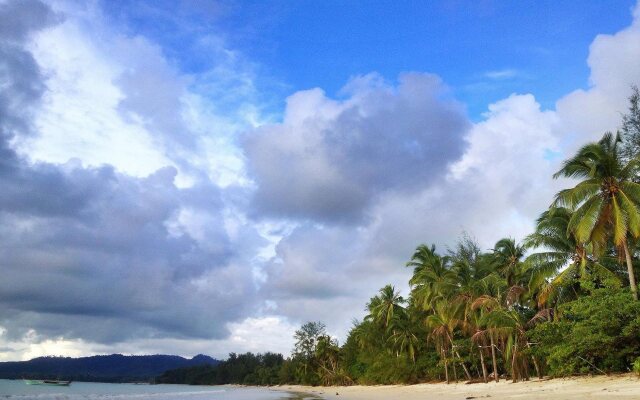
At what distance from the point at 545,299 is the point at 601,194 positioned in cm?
892

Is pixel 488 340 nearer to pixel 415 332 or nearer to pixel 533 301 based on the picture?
pixel 533 301

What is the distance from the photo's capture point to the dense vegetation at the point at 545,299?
21.7 meters

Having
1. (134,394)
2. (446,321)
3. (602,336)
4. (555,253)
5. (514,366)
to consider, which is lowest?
(134,394)

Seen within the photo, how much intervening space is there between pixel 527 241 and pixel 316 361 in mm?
63860

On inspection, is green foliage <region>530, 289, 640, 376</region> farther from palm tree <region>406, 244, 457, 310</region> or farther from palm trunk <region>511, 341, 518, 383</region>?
palm tree <region>406, 244, 457, 310</region>

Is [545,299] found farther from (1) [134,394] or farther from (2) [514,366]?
(1) [134,394]

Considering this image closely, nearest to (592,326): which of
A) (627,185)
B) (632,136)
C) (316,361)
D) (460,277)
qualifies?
(627,185)

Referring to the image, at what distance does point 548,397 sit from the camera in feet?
61.6

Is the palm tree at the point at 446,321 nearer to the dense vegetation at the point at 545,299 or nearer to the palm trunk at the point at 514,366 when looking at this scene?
the dense vegetation at the point at 545,299

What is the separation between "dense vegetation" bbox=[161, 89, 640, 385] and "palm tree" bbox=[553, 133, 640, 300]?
0.16 ft

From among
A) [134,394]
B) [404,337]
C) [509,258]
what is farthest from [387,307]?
[134,394]

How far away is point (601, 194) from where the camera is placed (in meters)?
23.4

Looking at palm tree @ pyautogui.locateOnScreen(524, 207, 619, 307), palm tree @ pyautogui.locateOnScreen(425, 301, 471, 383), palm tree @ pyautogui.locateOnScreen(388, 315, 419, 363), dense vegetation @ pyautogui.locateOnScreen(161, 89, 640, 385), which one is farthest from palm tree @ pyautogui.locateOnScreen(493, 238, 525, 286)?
palm tree @ pyautogui.locateOnScreen(388, 315, 419, 363)

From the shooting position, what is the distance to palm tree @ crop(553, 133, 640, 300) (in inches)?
883
